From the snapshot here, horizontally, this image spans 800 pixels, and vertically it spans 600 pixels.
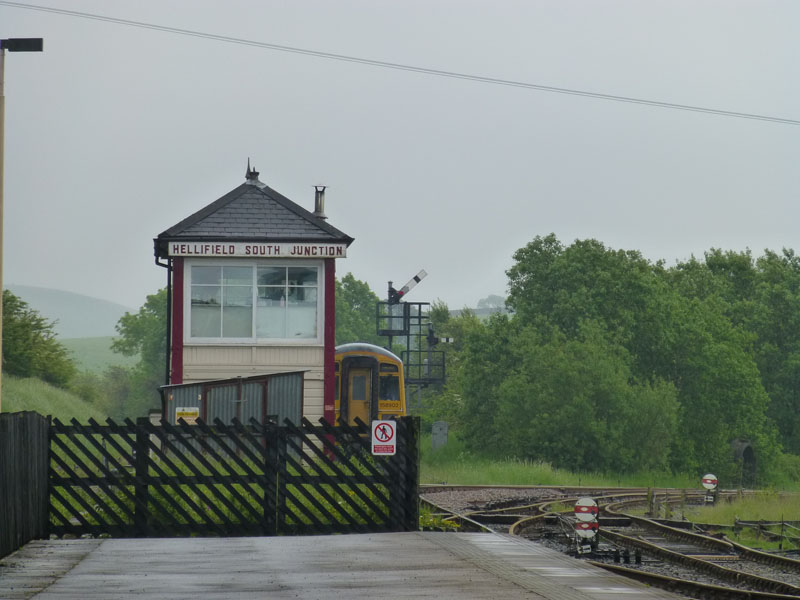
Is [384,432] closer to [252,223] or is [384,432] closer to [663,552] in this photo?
[663,552]

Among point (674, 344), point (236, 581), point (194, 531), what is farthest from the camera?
point (674, 344)

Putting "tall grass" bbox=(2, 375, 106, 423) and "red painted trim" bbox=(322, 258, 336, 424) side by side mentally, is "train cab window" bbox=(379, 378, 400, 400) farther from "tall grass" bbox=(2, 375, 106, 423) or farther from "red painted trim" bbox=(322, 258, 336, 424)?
"tall grass" bbox=(2, 375, 106, 423)

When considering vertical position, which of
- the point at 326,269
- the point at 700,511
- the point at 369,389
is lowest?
the point at 700,511

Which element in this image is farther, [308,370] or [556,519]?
[308,370]

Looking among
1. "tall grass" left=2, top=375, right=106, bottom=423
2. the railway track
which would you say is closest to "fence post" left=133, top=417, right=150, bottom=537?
the railway track

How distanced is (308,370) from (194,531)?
48.1 ft

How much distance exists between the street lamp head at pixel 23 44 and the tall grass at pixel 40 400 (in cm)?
3134

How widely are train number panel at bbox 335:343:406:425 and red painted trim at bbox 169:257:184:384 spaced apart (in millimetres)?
6152

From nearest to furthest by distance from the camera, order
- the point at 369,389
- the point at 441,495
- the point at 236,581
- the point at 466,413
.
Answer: the point at 236,581 → the point at 441,495 → the point at 369,389 → the point at 466,413

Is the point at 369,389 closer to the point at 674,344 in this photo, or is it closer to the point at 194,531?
the point at 194,531

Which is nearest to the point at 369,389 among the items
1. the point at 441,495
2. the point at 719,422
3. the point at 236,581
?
the point at 441,495

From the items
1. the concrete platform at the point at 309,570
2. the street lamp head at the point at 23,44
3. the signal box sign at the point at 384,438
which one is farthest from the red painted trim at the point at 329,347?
the concrete platform at the point at 309,570

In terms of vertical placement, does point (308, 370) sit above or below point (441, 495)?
above

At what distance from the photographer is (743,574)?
572 inches
